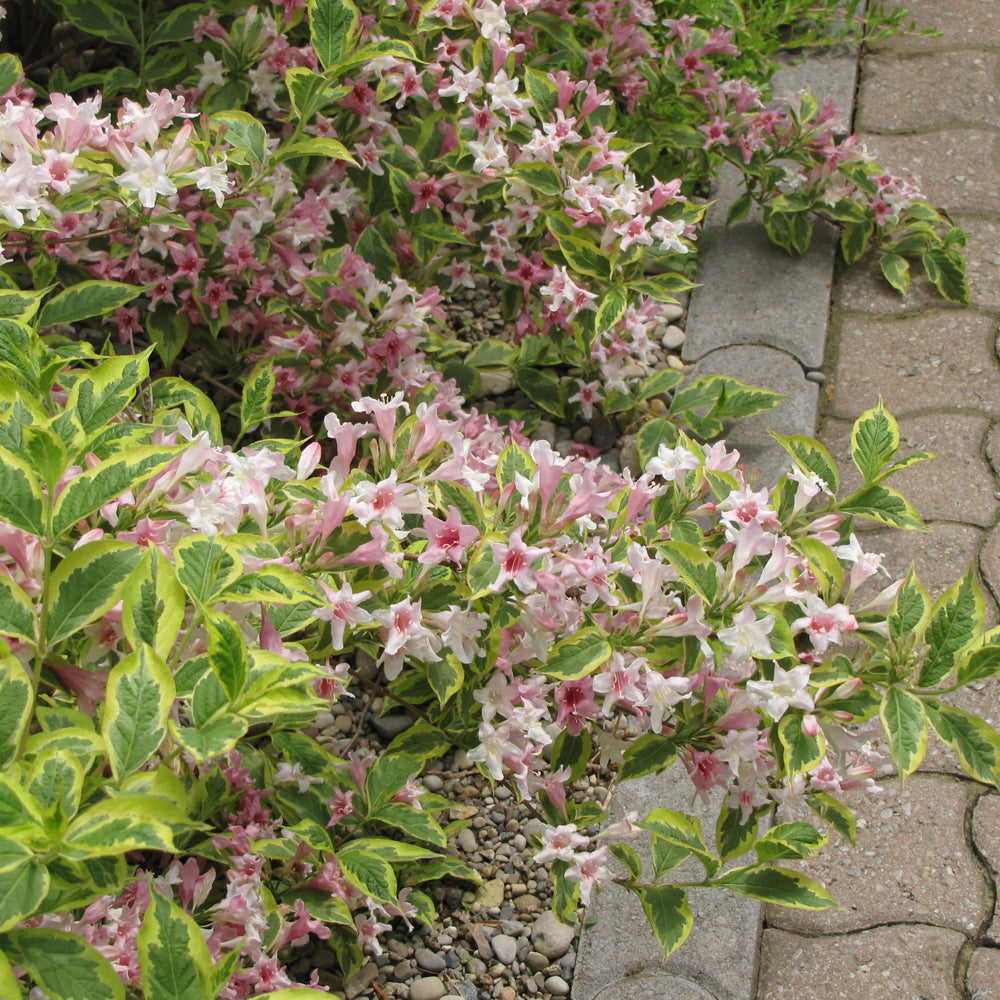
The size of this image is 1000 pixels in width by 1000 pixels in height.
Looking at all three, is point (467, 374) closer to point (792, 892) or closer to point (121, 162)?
point (121, 162)

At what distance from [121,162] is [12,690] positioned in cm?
97

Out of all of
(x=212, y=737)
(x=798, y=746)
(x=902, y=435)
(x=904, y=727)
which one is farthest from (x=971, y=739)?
(x=902, y=435)

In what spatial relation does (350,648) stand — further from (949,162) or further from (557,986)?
(949,162)

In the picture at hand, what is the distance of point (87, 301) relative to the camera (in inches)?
74.9

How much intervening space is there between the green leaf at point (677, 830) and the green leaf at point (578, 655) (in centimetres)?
29

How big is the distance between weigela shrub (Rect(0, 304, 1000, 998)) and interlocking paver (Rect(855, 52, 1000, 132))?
7.09ft

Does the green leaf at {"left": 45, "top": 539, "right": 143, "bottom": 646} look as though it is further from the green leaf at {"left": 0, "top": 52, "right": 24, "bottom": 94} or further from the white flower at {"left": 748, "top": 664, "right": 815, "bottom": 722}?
the green leaf at {"left": 0, "top": 52, "right": 24, "bottom": 94}

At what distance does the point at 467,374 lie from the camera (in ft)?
8.33

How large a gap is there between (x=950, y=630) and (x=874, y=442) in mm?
401

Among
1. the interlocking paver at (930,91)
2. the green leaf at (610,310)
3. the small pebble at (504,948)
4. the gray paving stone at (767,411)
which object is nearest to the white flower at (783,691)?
the small pebble at (504,948)

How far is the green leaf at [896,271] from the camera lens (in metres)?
2.92

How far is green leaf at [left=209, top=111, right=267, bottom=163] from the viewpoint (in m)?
1.81

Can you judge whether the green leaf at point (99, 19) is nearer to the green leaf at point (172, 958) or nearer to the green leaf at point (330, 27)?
the green leaf at point (330, 27)

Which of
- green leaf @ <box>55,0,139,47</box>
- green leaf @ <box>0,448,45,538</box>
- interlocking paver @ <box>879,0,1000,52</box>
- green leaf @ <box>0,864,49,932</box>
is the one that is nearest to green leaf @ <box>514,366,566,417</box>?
green leaf @ <box>55,0,139,47</box>
